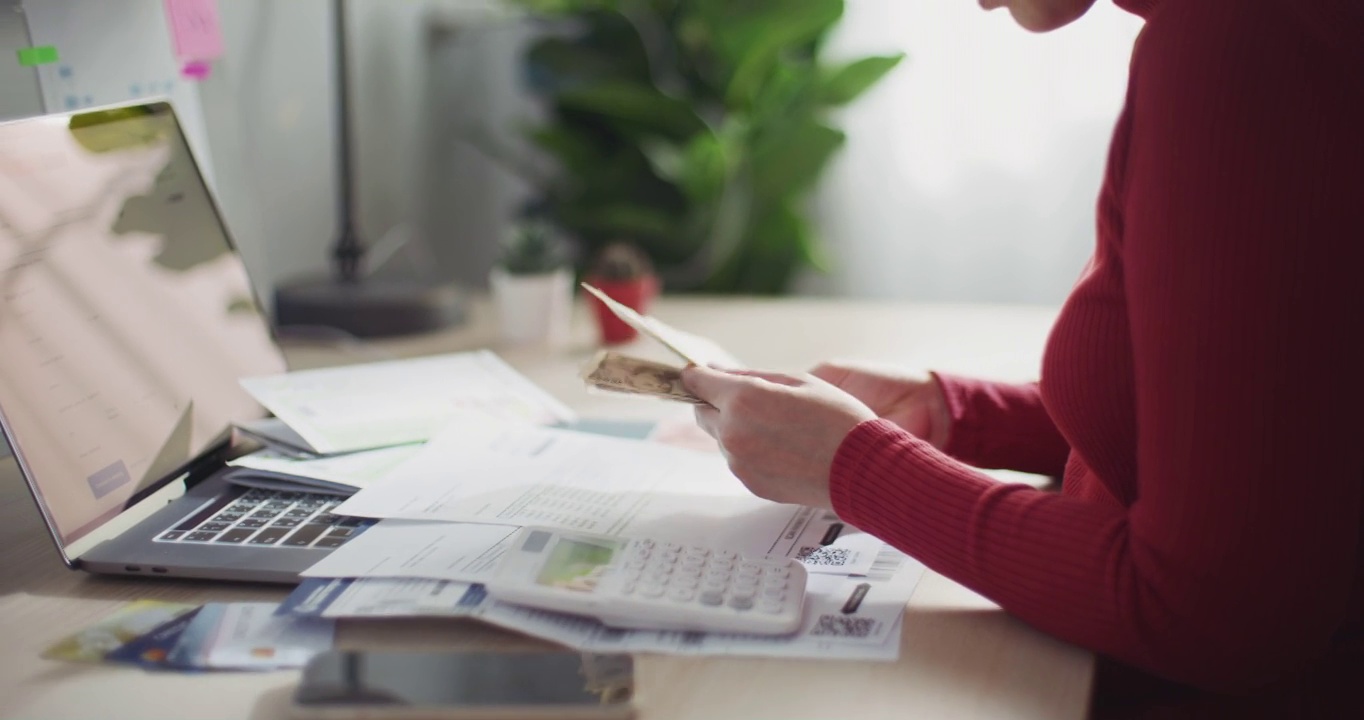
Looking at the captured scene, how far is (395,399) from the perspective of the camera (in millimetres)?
1046

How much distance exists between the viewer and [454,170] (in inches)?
83.4

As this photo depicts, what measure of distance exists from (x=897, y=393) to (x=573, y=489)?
0.29m

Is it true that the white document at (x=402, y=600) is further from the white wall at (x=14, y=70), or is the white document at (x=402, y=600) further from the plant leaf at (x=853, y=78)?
the plant leaf at (x=853, y=78)

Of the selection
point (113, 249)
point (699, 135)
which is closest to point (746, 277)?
point (699, 135)

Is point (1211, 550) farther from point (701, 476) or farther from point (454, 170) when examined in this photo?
point (454, 170)

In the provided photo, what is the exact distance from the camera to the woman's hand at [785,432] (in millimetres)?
748

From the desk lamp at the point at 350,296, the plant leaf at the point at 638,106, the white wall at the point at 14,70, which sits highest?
the white wall at the point at 14,70

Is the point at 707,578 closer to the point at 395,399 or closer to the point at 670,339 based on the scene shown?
the point at 670,339

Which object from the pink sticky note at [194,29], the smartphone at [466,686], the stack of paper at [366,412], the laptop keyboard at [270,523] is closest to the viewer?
the smartphone at [466,686]

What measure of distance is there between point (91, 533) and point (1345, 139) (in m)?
0.79

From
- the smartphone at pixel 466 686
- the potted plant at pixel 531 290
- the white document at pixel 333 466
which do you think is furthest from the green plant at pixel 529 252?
the smartphone at pixel 466 686

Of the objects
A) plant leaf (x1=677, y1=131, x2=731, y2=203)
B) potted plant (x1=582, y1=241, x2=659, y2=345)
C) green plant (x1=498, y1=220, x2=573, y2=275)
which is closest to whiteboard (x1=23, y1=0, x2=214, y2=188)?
green plant (x1=498, y1=220, x2=573, y2=275)

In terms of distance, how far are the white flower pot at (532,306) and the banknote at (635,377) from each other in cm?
54

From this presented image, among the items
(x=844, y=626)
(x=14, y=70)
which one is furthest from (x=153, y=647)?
(x=14, y=70)
